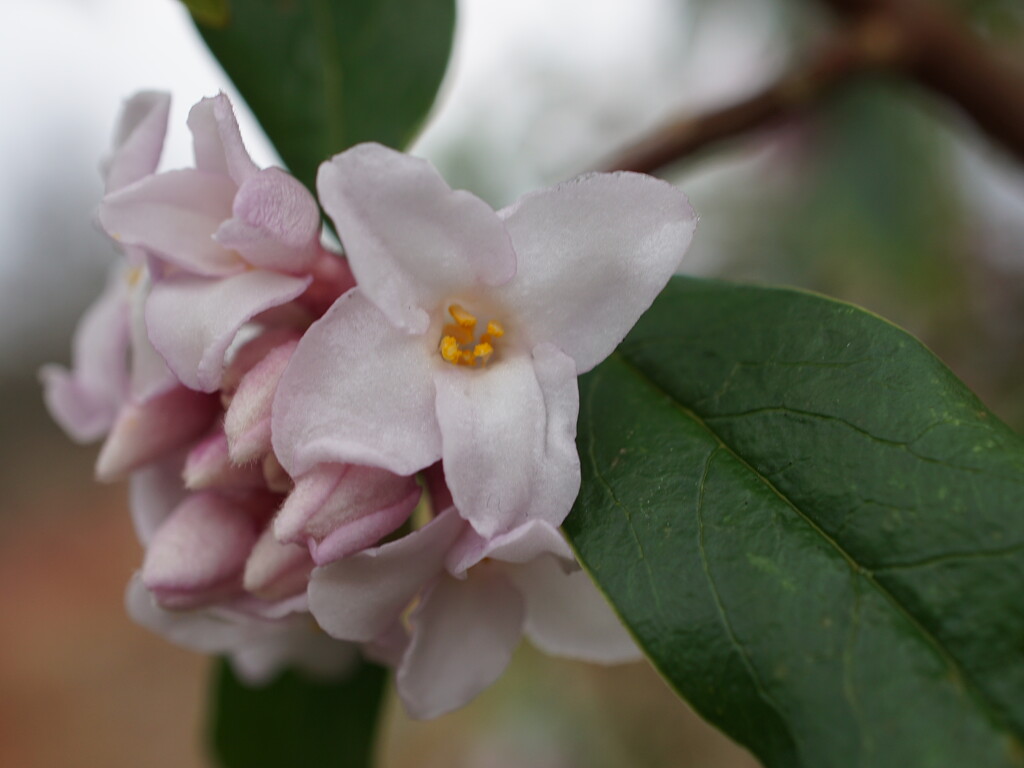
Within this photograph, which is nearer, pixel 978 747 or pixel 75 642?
pixel 978 747

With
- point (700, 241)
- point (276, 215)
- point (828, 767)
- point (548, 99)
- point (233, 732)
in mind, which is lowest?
point (700, 241)

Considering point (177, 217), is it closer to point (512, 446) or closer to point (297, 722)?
point (512, 446)

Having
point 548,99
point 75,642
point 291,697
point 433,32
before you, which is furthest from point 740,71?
point 75,642

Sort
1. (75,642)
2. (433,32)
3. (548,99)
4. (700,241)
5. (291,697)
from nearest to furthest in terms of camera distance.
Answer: (433,32) < (291,697) < (700,241) < (548,99) < (75,642)

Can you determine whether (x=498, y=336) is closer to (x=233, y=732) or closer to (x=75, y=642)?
(x=233, y=732)

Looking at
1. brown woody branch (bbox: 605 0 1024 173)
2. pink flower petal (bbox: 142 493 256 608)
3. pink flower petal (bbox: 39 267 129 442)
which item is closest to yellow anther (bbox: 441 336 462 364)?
pink flower petal (bbox: 142 493 256 608)

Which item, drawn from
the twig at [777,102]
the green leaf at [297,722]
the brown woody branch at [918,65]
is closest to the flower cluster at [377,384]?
the green leaf at [297,722]

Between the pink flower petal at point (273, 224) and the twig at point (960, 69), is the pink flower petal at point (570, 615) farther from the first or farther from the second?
the twig at point (960, 69)
